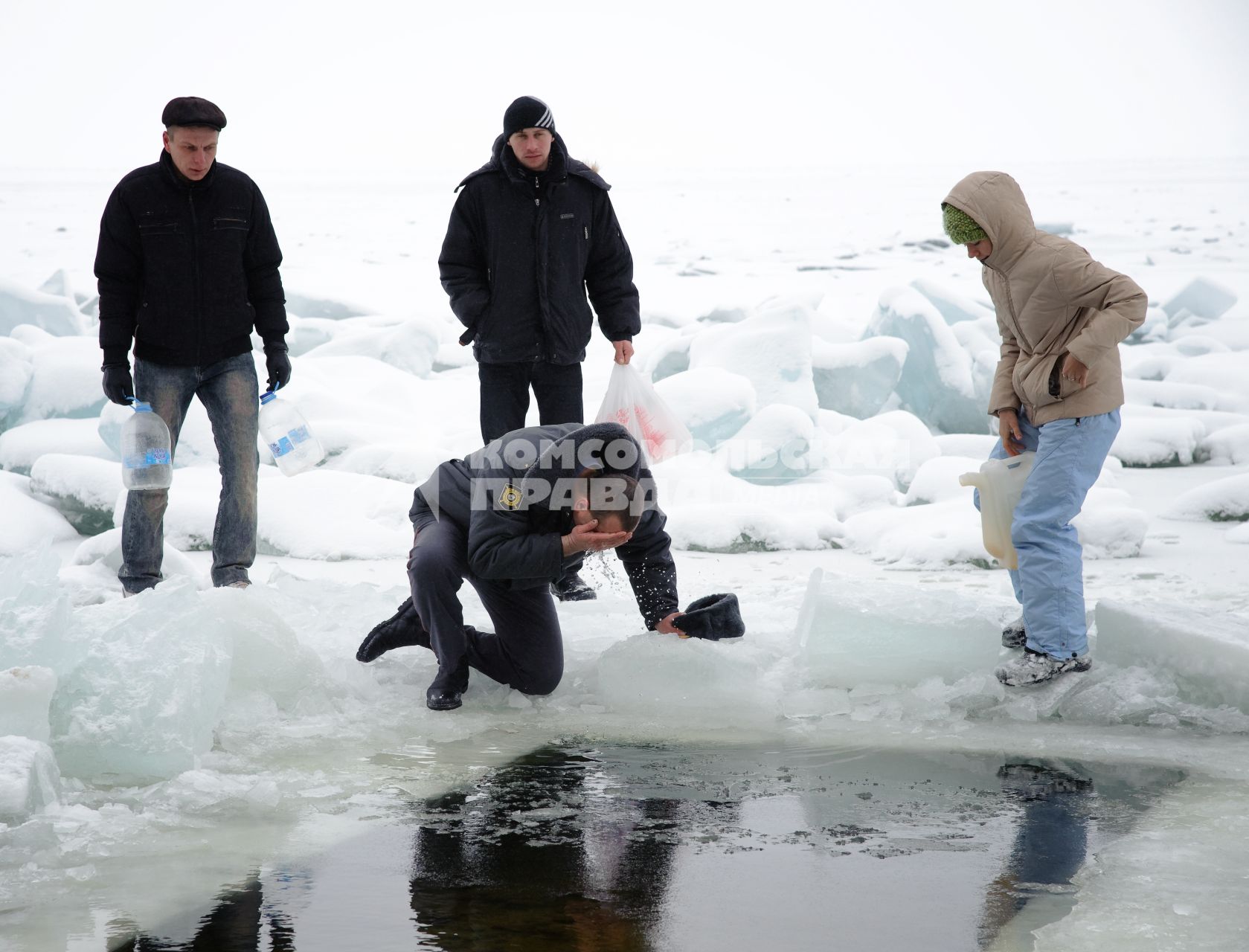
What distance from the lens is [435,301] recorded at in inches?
399

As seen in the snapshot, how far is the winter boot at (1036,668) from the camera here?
270 cm

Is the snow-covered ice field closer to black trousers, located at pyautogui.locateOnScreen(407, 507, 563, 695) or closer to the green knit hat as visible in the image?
black trousers, located at pyautogui.locateOnScreen(407, 507, 563, 695)

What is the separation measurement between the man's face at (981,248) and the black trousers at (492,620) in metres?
1.21

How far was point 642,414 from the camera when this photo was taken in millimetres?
3506

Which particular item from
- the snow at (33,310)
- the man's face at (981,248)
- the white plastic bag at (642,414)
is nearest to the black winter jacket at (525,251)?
the white plastic bag at (642,414)

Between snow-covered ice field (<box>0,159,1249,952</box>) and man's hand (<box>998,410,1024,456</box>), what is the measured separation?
0.39 meters

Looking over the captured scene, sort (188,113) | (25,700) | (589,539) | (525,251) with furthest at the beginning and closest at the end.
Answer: (525,251), (188,113), (589,539), (25,700)

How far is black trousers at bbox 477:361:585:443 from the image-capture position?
3564mm

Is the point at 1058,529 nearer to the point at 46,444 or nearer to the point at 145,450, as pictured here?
the point at 145,450

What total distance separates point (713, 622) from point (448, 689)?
0.63 m

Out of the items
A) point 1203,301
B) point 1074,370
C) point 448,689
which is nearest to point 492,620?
point 448,689

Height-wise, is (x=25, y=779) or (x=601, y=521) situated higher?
(x=601, y=521)

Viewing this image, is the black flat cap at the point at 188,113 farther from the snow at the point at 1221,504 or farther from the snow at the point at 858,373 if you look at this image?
the snow at the point at 858,373

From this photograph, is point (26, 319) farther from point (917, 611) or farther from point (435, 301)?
point (917, 611)
